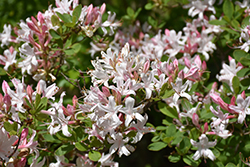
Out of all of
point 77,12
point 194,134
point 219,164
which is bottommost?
point 219,164

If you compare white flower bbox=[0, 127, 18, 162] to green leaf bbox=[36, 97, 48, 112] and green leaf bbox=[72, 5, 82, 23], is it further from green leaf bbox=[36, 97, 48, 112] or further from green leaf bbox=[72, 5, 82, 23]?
green leaf bbox=[72, 5, 82, 23]

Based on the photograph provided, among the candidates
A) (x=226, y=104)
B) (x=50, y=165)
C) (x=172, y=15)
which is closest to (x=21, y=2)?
(x=172, y=15)

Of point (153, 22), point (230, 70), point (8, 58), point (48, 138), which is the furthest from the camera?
point (153, 22)

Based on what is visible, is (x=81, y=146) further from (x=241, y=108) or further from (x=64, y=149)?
(x=241, y=108)

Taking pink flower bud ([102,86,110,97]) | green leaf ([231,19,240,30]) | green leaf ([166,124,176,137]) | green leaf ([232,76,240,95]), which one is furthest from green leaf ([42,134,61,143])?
green leaf ([231,19,240,30])

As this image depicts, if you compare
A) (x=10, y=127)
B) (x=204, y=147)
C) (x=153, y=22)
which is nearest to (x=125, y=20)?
(x=153, y=22)

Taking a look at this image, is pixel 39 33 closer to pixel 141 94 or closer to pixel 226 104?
pixel 141 94

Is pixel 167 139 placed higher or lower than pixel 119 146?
lower

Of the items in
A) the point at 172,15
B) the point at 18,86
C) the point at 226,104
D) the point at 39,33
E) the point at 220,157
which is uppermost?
the point at 39,33
